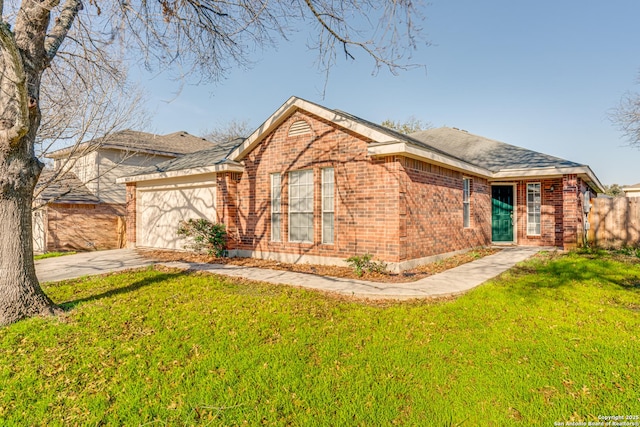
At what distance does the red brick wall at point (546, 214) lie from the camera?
42.4 ft

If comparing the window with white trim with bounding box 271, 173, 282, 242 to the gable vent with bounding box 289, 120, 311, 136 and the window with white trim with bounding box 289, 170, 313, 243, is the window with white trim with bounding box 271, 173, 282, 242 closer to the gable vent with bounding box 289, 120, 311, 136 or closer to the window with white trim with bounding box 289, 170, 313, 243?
the window with white trim with bounding box 289, 170, 313, 243

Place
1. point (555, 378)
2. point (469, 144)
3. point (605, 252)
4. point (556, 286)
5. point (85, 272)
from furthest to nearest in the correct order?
1. point (469, 144)
2. point (605, 252)
3. point (85, 272)
4. point (556, 286)
5. point (555, 378)

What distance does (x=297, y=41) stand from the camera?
24.8 feet

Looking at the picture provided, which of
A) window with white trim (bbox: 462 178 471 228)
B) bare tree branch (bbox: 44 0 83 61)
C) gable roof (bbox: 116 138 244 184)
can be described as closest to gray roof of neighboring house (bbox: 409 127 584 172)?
window with white trim (bbox: 462 178 471 228)

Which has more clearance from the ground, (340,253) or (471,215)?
(471,215)

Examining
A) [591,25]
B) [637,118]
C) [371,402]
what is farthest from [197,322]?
[637,118]

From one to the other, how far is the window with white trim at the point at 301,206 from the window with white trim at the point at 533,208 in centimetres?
926

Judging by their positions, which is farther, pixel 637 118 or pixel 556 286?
pixel 637 118

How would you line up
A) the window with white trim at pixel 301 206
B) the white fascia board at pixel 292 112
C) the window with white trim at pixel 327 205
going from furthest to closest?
the window with white trim at pixel 301 206 → the window with white trim at pixel 327 205 → the white fascia board at pixel 292 112

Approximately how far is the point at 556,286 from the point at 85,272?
10.6m

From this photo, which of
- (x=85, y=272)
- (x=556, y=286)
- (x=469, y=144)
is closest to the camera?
(x=556, y=286)

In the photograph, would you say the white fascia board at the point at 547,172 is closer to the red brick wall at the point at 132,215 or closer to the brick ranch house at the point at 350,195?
the brick ranch house at the point at 350,195

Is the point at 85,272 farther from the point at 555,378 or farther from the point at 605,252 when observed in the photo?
the point at 605,252

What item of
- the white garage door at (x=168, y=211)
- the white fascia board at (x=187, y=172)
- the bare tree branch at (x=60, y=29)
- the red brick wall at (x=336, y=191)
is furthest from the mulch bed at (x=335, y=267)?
the bare tree branch at (x=60, y=29)
